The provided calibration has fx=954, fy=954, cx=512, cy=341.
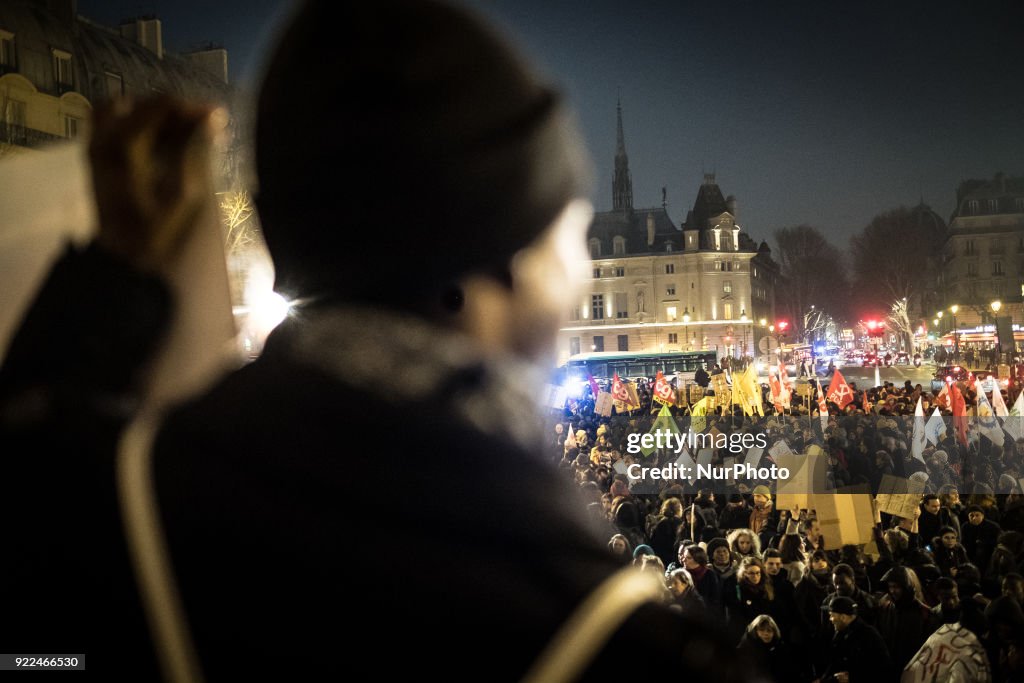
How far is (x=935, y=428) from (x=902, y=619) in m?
10.5

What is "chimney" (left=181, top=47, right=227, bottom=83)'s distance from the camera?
145 ft

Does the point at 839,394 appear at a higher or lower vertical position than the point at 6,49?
lower

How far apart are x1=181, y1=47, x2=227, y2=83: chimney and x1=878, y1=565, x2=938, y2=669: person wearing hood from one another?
41.6 m

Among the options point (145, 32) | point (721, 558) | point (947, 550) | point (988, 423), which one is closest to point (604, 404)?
point (988, 423)

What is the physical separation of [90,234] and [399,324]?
1.56ft

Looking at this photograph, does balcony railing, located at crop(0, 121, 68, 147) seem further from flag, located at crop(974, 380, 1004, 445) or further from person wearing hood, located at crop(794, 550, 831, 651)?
person wearing hood, located at crop(794, 550, 831, 651)

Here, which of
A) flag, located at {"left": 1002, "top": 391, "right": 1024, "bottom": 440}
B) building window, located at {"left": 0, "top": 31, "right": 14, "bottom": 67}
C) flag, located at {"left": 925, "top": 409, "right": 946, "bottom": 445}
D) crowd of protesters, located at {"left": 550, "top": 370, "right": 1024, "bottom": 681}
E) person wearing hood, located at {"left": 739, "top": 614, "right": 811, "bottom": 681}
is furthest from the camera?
building window, located at {"left": 0, "top": 31, "right": 14, "bottom": 67}

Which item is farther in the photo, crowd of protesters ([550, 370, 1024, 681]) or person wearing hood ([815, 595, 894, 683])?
crowd of protesters ([550, 370, 1024, 681])

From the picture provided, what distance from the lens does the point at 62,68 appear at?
3641cm

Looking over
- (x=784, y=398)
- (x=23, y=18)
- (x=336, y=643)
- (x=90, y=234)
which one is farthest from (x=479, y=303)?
(x=23, y=18)

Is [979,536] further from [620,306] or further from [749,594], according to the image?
[620,306]

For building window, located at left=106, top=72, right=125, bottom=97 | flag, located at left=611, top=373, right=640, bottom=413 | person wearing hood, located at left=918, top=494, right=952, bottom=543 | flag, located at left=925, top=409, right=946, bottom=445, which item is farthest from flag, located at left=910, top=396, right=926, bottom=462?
building window, located at left=106, top=72, right=125, bottom=97

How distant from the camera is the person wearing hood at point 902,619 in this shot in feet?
24.0

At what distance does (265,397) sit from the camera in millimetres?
804
